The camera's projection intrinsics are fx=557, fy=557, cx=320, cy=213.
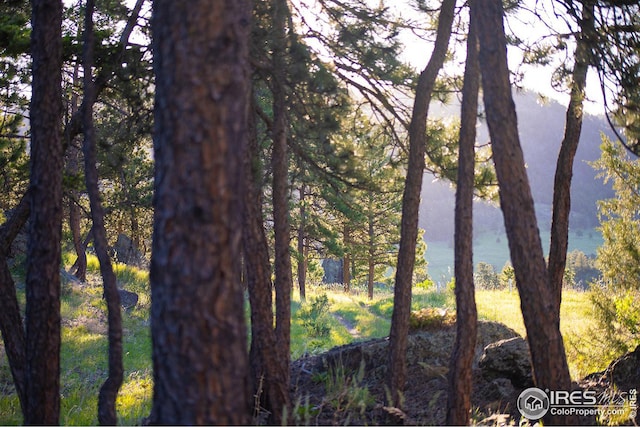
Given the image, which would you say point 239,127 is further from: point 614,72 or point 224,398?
point 614,72

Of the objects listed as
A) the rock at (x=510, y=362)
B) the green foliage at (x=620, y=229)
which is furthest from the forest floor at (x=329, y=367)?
the green foliage at (x=620, y=229)

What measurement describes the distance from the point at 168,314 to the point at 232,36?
4.62ft

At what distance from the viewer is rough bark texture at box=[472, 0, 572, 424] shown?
488 centimetres

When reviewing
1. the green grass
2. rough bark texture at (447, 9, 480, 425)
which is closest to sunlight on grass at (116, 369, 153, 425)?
rough bark texture at (447, 9, 480, 425)

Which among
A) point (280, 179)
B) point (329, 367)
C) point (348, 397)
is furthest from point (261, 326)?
point (329, 367)

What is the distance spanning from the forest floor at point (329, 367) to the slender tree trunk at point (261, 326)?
1.06ft

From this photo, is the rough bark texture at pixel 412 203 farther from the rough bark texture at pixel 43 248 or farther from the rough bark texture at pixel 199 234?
the rough bark texture at pixel 199 234

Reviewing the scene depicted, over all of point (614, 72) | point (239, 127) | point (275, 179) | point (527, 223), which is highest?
point (614, 72)

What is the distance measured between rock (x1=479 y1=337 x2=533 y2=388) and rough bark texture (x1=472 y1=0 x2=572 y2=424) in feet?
8.32

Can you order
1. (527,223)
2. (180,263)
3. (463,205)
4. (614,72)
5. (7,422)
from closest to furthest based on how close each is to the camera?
(180,263)
(527,223)
(614,72)
(463,205)
(7,422)

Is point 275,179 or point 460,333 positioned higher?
point 275,179

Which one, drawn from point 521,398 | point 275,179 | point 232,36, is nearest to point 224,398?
point 232,36

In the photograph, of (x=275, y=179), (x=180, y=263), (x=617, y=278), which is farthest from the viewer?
(x=617, y=278)

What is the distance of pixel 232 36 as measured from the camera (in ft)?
9.19
